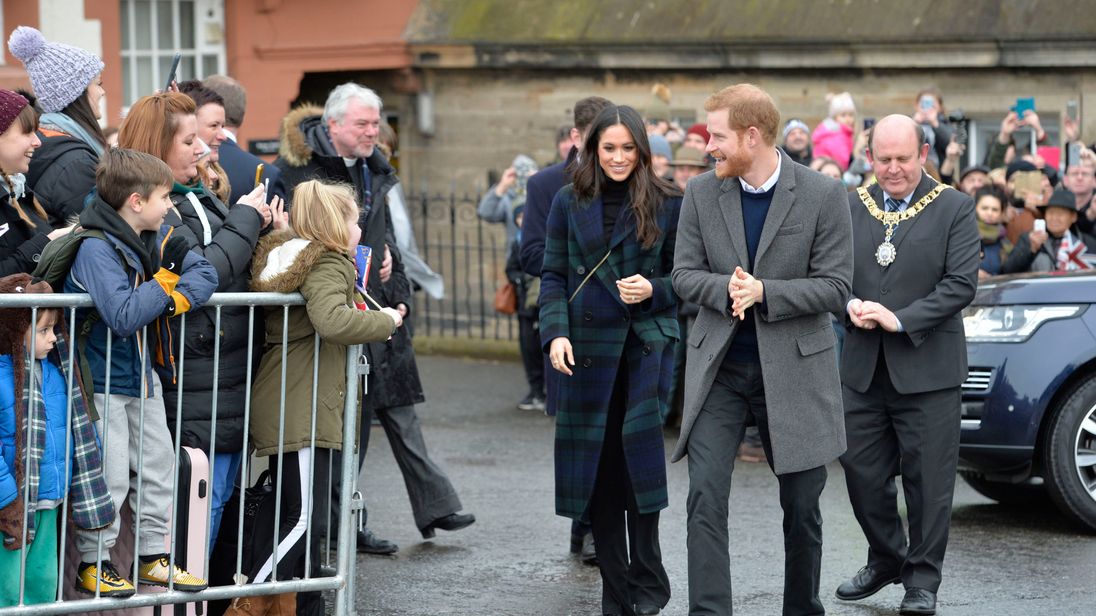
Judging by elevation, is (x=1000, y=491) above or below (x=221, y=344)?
below

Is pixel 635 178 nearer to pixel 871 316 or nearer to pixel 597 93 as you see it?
pixel 871 316

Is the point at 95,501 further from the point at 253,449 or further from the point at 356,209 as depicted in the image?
the point at 356,209

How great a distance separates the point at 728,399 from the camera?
6.00m

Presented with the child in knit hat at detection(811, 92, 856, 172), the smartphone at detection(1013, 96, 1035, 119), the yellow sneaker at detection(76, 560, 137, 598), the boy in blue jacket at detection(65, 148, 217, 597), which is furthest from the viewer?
the child in knit hat at detection(811, 92, 856, 172)

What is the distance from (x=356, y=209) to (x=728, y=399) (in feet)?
5.00

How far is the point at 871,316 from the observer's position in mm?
6613

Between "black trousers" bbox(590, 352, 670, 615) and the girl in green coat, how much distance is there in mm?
1166

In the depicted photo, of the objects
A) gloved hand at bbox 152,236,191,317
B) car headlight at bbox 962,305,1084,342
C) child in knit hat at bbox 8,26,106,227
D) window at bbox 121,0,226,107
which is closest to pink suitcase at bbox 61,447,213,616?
gloved hand at bbox 152,236,191,317

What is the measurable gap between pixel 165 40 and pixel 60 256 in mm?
A: 13017

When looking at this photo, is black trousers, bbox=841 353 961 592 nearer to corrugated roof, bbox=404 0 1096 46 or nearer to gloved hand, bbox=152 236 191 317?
gloved hand, bbox=152 236 191 317

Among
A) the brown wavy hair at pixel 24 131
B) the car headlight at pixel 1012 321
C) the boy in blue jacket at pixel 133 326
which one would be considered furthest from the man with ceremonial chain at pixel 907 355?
the brown wavy hair at pixel 24 131

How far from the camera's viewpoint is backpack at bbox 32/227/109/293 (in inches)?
210

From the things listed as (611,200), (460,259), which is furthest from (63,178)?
(460,259)

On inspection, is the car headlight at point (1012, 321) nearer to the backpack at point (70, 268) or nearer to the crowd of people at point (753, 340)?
the crowd of people at point (753, 340)
